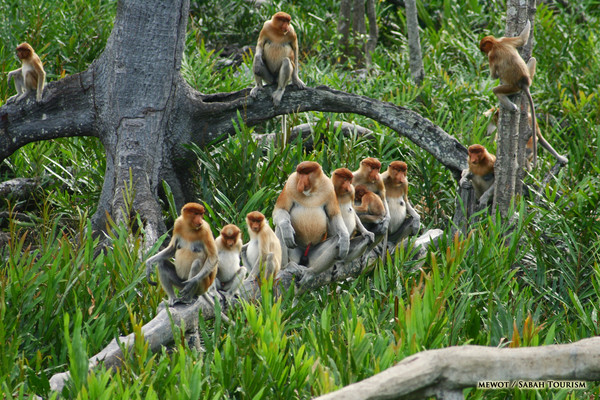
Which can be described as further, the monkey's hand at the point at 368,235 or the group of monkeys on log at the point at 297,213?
the monkey's hand at the point at 368,235

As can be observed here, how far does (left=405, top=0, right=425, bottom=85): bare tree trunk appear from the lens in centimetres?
830

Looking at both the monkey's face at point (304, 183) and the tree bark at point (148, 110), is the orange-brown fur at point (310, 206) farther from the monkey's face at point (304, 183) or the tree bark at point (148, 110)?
the tree bark at point (148, 110)

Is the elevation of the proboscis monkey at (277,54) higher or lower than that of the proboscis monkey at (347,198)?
higher

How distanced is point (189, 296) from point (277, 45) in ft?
9.14

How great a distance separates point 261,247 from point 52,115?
273cm

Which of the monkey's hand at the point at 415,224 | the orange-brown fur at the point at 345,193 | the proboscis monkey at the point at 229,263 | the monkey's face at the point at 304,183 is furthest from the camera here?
the monkey's hand at the point at 415,224

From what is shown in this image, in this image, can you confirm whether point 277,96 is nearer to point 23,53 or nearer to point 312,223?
point 312,223

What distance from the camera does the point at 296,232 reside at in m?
4.46

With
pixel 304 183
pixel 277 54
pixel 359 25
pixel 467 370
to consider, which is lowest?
pixel 304 183

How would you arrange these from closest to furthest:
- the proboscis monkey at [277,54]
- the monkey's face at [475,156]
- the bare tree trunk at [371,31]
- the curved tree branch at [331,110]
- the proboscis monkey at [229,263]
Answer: the proboscis monkey at [229,263], the monkey's face at [475,156], the proboscis monkey at [277,54], the curved tree branch at [331,110], the bare tree trunk at [371,31]

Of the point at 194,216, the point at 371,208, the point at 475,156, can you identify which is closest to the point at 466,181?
the point at 475,156

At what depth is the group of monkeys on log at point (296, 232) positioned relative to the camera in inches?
143

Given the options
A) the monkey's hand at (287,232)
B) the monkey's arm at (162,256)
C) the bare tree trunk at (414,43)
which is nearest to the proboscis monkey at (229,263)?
the monkey's arm at (162,256)

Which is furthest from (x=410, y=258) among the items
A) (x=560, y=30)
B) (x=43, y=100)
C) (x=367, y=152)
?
(x=560, y=30)
